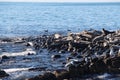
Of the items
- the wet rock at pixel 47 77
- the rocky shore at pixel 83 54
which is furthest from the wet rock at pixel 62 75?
the wet rock at pixel 47 77

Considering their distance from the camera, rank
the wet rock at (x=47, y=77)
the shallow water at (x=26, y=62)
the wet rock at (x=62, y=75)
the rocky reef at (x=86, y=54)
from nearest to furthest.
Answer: the wet rock at (x=47, y=77), the wet rock at (x=62, y=75), the rocky reef at (x=86, y=54), the shallow water at (x=26, y=62)

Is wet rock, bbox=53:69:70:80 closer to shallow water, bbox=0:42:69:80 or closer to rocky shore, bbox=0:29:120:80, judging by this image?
rocky shore, bbox=0:29:120:80

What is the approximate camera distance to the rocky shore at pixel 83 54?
25.7 metres

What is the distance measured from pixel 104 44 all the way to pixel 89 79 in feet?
43.4

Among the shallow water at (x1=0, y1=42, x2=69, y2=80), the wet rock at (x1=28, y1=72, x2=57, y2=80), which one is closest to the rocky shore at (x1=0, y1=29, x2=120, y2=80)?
the wet rock at (x1=28, y1=72, x2=57, y2=80)

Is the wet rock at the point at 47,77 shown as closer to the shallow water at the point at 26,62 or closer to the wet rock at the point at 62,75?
the wet rock at the point at 62,75

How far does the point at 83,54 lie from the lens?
35844 millimetres

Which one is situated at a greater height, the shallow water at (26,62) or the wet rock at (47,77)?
the wet rock at (47,77)

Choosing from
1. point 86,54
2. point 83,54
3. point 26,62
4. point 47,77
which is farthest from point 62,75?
point 83,54

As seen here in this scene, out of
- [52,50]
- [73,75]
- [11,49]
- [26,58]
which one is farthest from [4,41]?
[73,75]

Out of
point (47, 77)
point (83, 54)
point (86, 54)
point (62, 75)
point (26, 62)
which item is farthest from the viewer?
point (83, 54)

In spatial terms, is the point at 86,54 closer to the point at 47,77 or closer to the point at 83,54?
the point at 83,54

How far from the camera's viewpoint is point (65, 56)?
35.9 m

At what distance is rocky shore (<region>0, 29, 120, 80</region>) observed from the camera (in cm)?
2570
